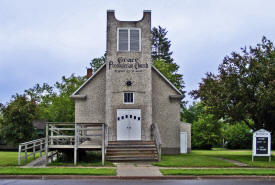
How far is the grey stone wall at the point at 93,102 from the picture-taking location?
25.9 metres

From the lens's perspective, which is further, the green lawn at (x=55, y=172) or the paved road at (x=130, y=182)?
the green lawn at (x=55, y=172)

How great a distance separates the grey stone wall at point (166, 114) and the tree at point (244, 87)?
3169 millimetres

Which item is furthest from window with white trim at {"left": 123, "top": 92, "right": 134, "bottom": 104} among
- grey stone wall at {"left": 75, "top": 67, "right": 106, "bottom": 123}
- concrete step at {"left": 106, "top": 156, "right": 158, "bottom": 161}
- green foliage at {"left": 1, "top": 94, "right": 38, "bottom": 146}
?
green foliage at {"left": 1, "top": 94, "right": 38, "bottom": 146}

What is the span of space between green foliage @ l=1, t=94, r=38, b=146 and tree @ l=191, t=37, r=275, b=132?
2540 centimetres

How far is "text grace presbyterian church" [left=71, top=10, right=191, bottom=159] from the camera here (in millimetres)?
24125

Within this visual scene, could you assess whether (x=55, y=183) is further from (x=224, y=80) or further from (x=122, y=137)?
(x=224, y=80)

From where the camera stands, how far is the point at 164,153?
1020 inches

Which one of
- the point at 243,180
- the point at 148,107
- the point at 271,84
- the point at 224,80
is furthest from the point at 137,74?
the point at 243,180

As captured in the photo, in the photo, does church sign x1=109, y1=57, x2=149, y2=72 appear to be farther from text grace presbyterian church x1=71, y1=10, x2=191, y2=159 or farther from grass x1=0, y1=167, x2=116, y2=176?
grass x1=0, y1=167, x2=116, y2=176

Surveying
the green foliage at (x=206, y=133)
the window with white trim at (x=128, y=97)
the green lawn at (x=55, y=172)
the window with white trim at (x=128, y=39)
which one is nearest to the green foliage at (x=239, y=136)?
the green foliage at (x=206, y=133)

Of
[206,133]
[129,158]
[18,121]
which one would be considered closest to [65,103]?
[18,121]

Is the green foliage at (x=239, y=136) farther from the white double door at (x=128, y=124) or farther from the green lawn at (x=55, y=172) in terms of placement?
the green lawn at (x=55, y=172)

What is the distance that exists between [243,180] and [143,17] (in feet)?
49.5

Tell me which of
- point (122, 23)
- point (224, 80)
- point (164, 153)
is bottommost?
point (164, 153)
